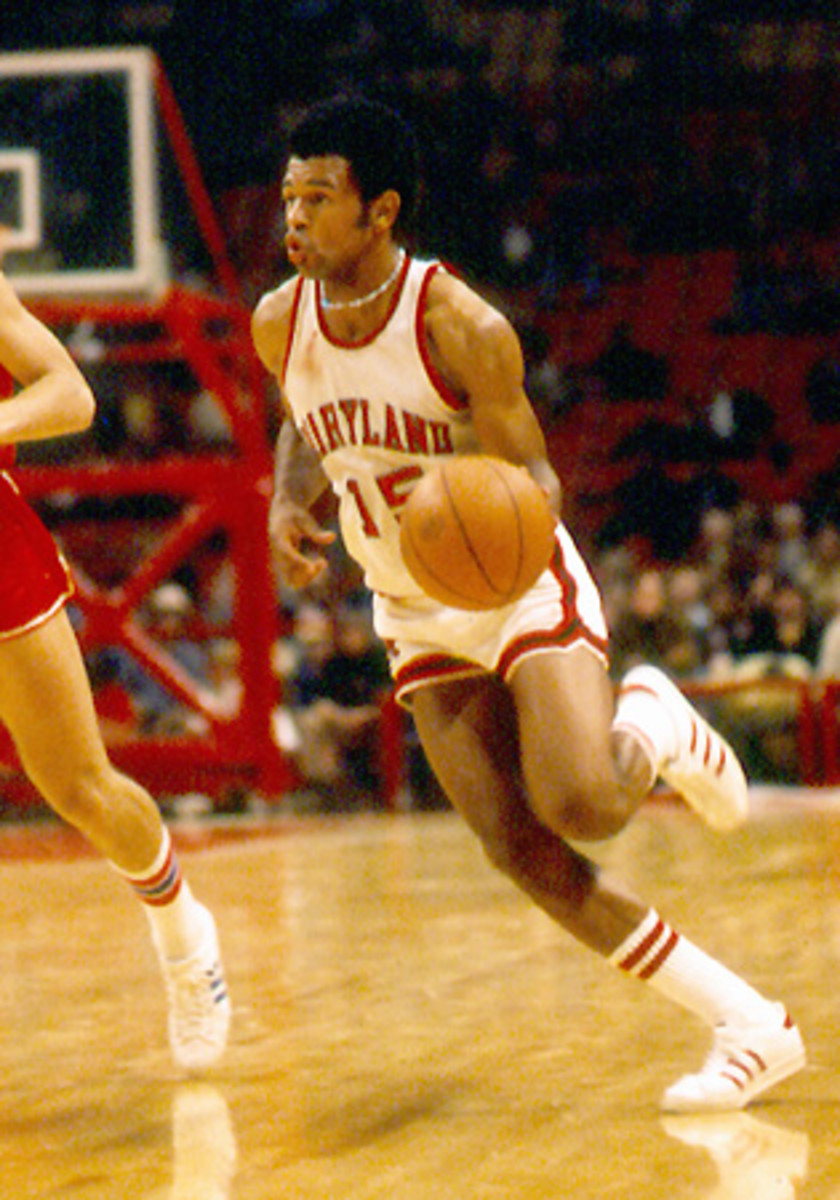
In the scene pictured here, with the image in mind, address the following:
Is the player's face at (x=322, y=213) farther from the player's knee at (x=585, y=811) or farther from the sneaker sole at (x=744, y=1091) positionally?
the sneaker sole at (x=744, y=1091)

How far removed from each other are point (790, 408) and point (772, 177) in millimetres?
2042

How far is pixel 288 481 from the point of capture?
3695mm

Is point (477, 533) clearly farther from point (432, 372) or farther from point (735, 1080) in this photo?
point (735, 1080)

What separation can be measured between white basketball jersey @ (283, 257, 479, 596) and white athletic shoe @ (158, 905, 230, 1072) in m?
0.86

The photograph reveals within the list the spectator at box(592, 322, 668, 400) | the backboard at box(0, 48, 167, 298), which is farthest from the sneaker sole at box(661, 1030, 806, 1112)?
the spectator at box(592, 322, 668, 400)

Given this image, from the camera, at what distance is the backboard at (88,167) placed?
868cm

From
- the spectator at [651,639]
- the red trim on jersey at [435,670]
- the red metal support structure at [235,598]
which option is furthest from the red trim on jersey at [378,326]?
the spectator at [651,639]

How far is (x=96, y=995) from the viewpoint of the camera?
14.8ft

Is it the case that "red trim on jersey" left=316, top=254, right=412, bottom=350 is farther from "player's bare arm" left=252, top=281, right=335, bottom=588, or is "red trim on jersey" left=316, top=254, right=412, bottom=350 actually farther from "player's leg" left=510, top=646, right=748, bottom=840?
"player's leg" left=510, top=646, right=748, bottom=840

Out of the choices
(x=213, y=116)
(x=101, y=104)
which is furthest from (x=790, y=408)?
(x=101, y=104)

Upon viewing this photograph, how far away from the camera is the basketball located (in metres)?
3.07

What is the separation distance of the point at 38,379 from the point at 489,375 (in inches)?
32.7

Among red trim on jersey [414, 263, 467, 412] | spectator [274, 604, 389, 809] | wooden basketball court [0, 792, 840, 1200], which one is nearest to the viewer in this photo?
wooden basketball court [0, 792, 840, 1200]

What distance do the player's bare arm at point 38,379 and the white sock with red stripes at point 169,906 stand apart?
0.85 m
